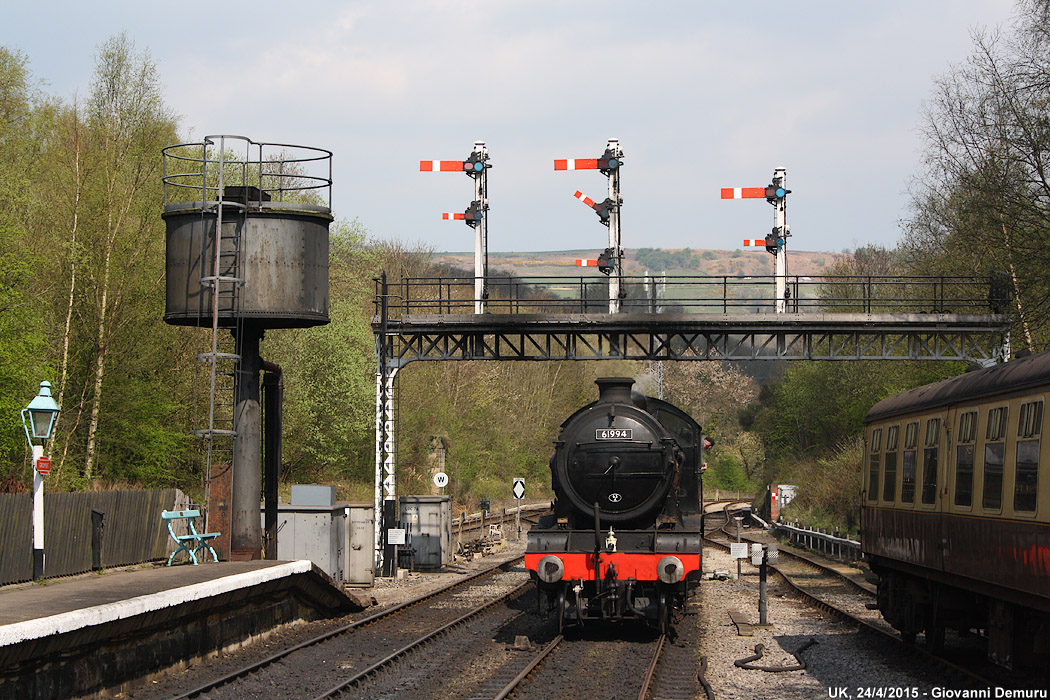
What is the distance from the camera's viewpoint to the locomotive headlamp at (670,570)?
1422 centimetres

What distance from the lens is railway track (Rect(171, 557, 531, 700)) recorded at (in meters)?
11.5

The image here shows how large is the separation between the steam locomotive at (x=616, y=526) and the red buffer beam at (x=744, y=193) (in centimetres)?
1698

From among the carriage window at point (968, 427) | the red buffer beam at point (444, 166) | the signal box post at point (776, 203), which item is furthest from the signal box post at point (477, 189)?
the carriage window at point (968, 427)

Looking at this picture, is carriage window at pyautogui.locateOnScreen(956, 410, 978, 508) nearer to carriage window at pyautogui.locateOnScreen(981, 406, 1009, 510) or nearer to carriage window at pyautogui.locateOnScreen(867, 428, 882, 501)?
carriage window at pyautogui.locateOnScreen(981, 406, 1009, 510)

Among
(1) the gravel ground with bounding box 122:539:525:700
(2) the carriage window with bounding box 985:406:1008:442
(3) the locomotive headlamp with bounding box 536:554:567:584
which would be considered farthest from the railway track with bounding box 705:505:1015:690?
(1) the gravel ground with bounding box 122:539:525:700

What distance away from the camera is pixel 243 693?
11320 mm

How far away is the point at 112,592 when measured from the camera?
41.0ft

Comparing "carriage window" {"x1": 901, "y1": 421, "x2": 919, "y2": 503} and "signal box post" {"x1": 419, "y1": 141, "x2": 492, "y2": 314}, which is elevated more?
"signal box post" {"x1": 419, "y1": 141, "x2": 492, "y2": 314}

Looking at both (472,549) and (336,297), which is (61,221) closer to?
(472,549)

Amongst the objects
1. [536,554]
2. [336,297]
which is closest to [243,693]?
[536,554]

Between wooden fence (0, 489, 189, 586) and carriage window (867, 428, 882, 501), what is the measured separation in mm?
11542

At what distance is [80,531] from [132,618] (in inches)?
240

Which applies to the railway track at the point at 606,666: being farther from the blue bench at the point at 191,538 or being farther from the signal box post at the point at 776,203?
the signal box post at the point at 776,203

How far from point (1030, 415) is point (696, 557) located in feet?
19.0
